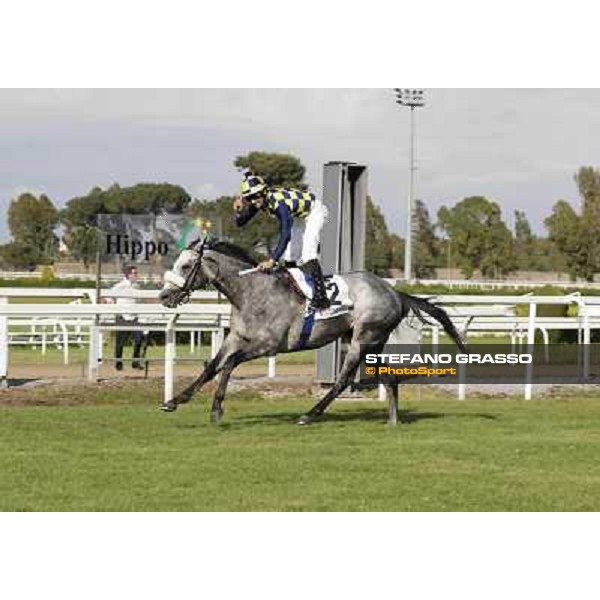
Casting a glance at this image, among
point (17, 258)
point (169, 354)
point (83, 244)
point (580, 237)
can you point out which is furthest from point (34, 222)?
point (169, 354)

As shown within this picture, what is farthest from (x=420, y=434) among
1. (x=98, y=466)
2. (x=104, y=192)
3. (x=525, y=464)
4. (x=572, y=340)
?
(x=104, y=192)

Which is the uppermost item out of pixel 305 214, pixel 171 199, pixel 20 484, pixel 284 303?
pixel 171 199

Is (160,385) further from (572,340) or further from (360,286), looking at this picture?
(572,340)

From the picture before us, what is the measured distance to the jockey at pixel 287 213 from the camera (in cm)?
1055

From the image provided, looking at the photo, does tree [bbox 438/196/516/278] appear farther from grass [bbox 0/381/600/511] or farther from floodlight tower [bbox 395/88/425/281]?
grass [bbox 0/381/600/511]

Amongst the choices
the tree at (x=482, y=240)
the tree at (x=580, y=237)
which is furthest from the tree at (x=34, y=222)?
the tree at (x=580, y=237)

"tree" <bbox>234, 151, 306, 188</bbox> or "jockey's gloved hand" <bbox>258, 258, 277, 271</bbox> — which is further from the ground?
"tree" <bbox>234, 151, 306, 188</bbox>

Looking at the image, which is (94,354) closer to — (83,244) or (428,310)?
(428,310)

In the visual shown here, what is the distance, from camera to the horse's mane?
10875 millimetres

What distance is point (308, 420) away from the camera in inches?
420

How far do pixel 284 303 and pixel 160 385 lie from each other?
3571mm

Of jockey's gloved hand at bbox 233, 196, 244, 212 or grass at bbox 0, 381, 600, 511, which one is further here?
jockey's gloved hand at bbox 233, 196, 244, 212

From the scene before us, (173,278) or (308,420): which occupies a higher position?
(173,278)

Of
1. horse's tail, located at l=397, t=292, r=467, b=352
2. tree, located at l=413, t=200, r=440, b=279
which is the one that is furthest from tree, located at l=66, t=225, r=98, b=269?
horse's tail, located at l=397, t=292, r=467, b=352
